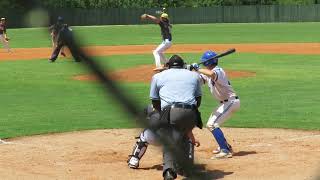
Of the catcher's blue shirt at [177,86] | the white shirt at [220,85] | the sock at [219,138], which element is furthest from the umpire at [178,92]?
the sock at [219,138]

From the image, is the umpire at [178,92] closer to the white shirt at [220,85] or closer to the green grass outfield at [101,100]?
the green grass outfield at [101,100]

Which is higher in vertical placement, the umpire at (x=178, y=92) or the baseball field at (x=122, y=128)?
the umpire at (x=178, y=92)

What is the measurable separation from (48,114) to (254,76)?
329 inches

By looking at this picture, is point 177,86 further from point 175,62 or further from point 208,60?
point 208,60

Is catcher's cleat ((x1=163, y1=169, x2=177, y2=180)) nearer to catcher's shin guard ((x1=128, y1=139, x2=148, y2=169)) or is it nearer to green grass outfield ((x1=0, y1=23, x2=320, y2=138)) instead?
green grass outfield ((x1=0, y1=23, x2=320, y2=138))

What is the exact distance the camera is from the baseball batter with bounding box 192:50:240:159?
8.86 meters

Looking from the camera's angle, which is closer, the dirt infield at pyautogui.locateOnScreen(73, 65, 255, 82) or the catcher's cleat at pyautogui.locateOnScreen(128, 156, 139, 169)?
the catcher's cleat at pyautogui.locateOnScreen(128, 156, 139, 169)

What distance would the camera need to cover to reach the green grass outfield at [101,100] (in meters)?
12.1

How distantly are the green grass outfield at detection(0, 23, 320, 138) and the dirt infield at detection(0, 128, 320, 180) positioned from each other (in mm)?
621

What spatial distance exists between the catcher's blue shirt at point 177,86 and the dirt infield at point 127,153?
645 mm

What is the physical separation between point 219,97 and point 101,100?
5.55 meters

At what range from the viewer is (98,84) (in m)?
0.98

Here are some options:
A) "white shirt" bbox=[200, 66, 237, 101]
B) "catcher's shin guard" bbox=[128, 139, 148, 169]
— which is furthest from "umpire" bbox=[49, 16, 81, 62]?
"white shirt" bbox=[200, 66, 237, 101]

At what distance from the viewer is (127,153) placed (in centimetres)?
958
